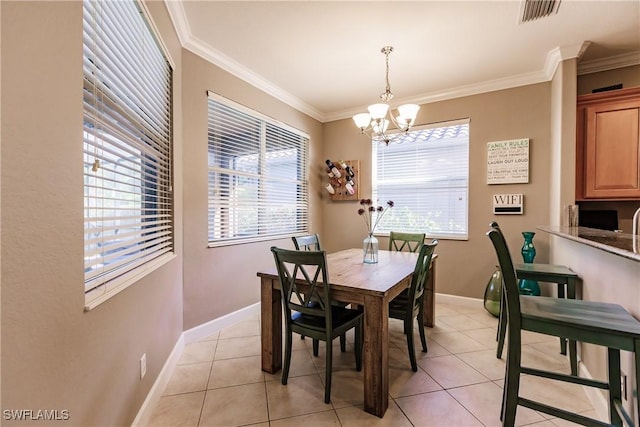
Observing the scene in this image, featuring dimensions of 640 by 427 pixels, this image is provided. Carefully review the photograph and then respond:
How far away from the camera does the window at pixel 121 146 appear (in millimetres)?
1144

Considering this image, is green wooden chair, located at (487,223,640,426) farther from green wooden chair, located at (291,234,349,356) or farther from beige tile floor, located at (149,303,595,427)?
green wooden chair, located at (291,234,349,356)

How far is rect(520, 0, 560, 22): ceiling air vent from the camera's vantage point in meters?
2.05

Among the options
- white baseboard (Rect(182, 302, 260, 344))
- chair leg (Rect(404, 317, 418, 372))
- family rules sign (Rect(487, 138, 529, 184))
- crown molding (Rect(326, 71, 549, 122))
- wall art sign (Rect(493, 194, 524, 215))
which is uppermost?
crown molding (Rect(326, 71, 549, 122))

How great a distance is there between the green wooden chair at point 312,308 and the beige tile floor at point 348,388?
0.57ft

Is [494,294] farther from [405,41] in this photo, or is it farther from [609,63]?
[405,41]

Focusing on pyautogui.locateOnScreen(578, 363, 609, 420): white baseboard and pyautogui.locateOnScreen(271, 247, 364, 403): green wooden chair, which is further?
pyautogui.locateOnScreen(271, 247, 364, 403): green wooden chair

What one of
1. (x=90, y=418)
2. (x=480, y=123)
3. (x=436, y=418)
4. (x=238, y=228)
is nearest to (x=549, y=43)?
(x=480, y=123)

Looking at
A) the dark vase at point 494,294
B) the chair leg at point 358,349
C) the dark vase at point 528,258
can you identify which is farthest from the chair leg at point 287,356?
the dark vase at point 528,258

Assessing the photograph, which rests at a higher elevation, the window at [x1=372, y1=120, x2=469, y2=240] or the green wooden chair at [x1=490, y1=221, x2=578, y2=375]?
the window at [x1=372, y1=120, x2=469, y2=240]

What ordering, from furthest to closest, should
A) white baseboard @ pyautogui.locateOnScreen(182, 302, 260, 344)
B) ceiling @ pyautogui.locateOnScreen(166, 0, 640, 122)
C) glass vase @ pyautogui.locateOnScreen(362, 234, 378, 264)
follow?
1. white baseboard @ pyautogui.locateOnScreen(182, 302, 260, 344)
2. glass vase @ pyautogui.locateOnScreen(362, 234, 378, 264)
3. ceiling @ pyautogui.locateOnScreen(166, 0, 640, 122)

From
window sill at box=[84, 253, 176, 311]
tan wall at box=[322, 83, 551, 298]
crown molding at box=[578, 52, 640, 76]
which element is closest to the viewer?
window sill at box=[84, 253, 176, 311]

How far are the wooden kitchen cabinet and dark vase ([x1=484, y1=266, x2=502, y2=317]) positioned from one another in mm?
1099

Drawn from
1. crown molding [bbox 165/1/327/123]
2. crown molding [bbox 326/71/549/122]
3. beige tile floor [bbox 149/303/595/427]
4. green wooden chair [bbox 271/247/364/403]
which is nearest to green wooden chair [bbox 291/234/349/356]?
beige tile floor [bbox 149/303/595/427]

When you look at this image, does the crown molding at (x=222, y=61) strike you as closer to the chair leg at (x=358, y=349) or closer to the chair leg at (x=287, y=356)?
the chair leg at (x=287, y=356)
